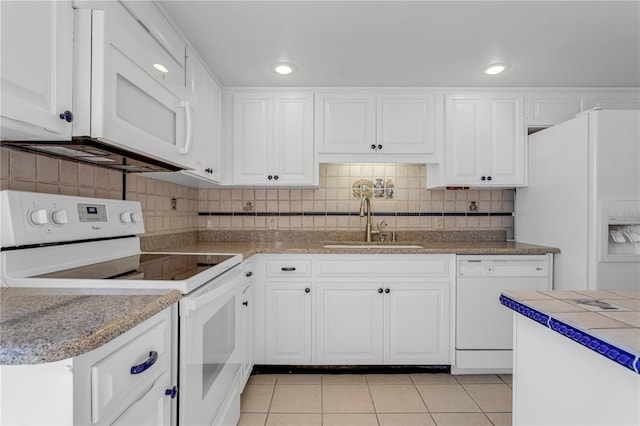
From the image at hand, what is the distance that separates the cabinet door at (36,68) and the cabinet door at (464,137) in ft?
7.64

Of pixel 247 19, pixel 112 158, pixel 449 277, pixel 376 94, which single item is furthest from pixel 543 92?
pixel 112 158

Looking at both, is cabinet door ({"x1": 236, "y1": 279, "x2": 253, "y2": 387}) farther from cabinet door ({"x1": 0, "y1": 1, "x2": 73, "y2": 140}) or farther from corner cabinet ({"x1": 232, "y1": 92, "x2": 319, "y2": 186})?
cabinet door ({"x1": 0, "y1": 1, "x2": 73, "y2": 140})

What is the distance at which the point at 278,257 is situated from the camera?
2271 millimetres

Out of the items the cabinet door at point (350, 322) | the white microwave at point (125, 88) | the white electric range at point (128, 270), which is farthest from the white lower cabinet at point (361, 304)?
the white microwave at point (125, 88)

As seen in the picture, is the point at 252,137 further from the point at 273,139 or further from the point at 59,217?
the point at 59,217

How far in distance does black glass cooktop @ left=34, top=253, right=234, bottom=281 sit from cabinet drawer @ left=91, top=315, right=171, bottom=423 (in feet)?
0.73

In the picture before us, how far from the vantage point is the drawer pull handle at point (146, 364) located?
813mm

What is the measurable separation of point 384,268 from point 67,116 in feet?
6.16

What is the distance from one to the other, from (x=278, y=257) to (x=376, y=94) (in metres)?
1.42

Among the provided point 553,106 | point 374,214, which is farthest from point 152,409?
point 553,106

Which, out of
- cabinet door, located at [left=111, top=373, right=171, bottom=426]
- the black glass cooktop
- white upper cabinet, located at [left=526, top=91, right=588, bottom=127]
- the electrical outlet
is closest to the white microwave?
the black glass cooktop

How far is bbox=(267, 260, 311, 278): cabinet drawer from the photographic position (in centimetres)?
227

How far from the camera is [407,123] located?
2.52 m

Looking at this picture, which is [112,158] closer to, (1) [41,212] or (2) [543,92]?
(1) [41,212]
